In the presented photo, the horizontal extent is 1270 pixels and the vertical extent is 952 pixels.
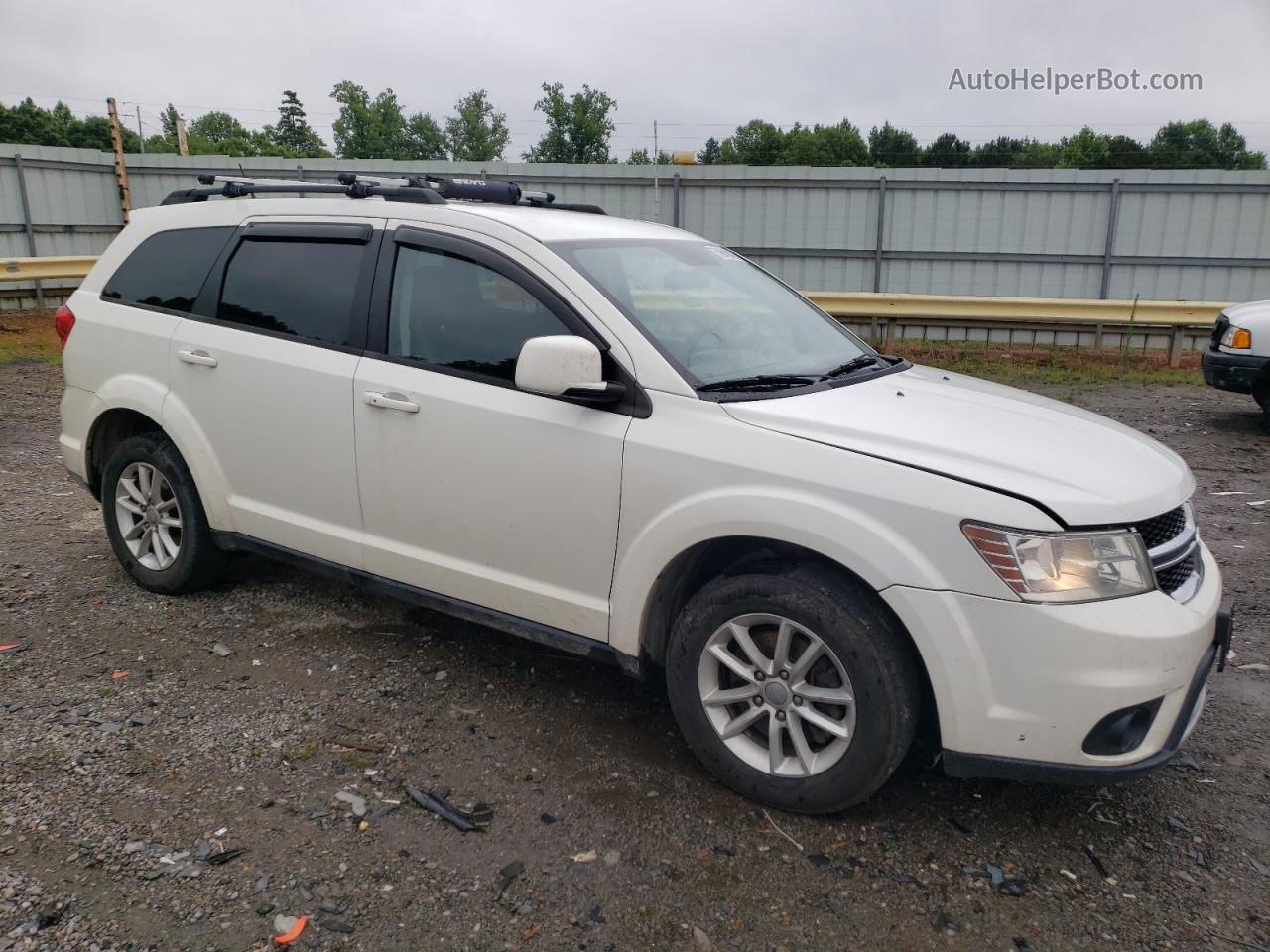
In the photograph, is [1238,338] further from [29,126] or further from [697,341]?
[29,126]

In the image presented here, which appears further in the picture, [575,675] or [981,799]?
[575,675]

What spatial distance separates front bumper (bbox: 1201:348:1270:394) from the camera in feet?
28.5

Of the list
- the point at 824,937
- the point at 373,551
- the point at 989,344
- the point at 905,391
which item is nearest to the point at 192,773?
the point at 373,551

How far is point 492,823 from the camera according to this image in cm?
303

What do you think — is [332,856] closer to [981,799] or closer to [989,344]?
[981,799]

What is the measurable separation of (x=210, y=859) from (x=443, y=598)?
1241 mm

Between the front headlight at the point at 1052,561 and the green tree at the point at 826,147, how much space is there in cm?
7277

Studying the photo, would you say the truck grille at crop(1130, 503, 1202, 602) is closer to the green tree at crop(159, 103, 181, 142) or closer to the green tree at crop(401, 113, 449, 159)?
the green tree at crop(159, 103, 181, 142)

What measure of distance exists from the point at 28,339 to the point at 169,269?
36.0 feet

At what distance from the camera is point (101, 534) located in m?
5.71

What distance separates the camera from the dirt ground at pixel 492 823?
2596mm

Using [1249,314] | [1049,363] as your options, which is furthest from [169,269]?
[1049,363]

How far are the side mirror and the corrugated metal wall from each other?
47.5 ft

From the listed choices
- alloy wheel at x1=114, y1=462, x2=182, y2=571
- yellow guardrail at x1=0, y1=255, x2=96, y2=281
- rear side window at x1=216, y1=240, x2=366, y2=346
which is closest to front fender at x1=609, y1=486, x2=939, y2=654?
rear side window at x1=216, y1=240, x2=366, y2=346
